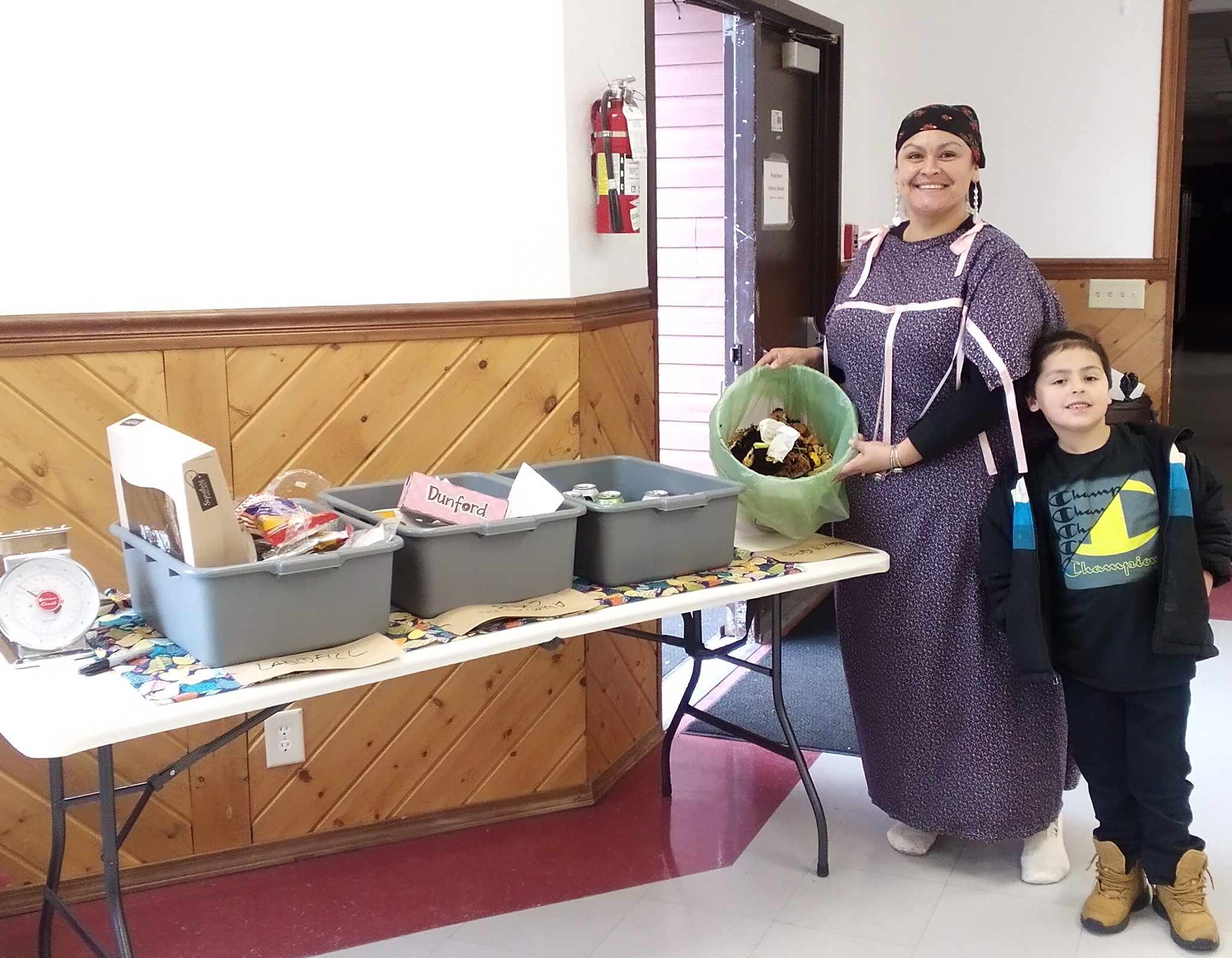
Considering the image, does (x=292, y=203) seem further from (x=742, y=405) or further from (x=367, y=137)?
(x=742, y=405)

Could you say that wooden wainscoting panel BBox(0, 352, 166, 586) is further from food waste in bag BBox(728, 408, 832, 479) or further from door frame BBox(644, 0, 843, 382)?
door frame BBox(644, 0, 843, 382)

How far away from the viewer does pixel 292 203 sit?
2.39 meters

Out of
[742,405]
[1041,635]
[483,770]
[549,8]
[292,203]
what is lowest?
[483,770]

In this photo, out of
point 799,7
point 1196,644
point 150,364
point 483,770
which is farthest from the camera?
point 799,7

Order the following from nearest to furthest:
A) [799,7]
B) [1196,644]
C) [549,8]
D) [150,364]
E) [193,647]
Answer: [193,647], [1196,644], [150,364], [549,8], [799,7]

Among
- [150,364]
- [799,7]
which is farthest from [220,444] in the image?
[799,7]

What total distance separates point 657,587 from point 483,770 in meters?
0.86

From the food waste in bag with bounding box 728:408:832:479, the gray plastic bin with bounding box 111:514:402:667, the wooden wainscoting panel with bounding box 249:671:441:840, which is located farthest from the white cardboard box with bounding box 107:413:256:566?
the food waste in bag with bounding box 728:408:832:479

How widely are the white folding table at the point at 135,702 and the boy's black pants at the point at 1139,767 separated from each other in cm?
46

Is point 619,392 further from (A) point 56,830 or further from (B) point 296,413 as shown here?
(A) point 56,830

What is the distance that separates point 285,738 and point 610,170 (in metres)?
1.36

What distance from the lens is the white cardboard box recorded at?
1.76m

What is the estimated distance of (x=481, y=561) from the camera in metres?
2.02

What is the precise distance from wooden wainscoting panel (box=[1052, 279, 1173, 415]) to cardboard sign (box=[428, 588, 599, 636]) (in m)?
2.82
